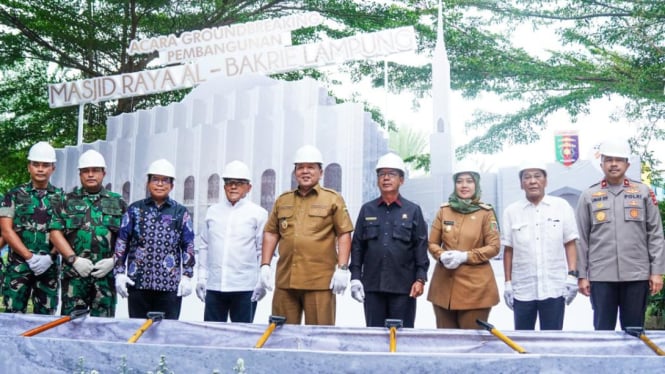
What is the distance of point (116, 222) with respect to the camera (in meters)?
3.99

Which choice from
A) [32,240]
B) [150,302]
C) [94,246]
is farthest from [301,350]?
[32,240]

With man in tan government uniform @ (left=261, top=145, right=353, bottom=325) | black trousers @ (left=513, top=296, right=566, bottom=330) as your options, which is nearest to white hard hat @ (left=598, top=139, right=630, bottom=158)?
black trousers @ (left=513, top=296, right=566, bottom=330)

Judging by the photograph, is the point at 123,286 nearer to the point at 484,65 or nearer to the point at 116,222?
the point at 116,222

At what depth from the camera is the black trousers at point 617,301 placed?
3.57 metres

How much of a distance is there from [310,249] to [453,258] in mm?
844

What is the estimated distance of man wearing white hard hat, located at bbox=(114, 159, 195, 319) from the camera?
381cm

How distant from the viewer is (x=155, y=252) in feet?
12.6

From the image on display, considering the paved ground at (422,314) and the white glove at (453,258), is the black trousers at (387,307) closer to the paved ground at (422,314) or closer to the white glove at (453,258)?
the white glove at (453,258)

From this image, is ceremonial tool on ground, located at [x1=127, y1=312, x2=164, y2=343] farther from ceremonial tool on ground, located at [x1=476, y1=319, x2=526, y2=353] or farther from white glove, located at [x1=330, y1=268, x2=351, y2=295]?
ceremonial tool on ground, located at [x1=476, y1=319, x2=526, y2=353]

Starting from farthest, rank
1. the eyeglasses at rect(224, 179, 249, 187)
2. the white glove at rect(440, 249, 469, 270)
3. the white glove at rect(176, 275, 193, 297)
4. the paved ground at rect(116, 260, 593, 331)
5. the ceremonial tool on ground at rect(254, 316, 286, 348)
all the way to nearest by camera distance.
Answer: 1. the paved ground at rect(116, 260, 593, 331)
2. the eyeglasses at rect(224, 179, 249, 187)
3. the white glove at rect(176, 275, 193, 297)
4. the white glove at rect(440, 249, 469, 270)
5. the ceremonial tool on ground at rect(254, 316, 286, 348)

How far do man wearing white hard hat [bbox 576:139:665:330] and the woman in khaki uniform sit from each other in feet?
1.95

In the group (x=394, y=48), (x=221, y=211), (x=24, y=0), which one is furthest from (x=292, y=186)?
(x=24, y=0)

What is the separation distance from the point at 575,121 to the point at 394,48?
5.30 m

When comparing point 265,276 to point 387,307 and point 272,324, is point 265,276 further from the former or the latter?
point 272,324
